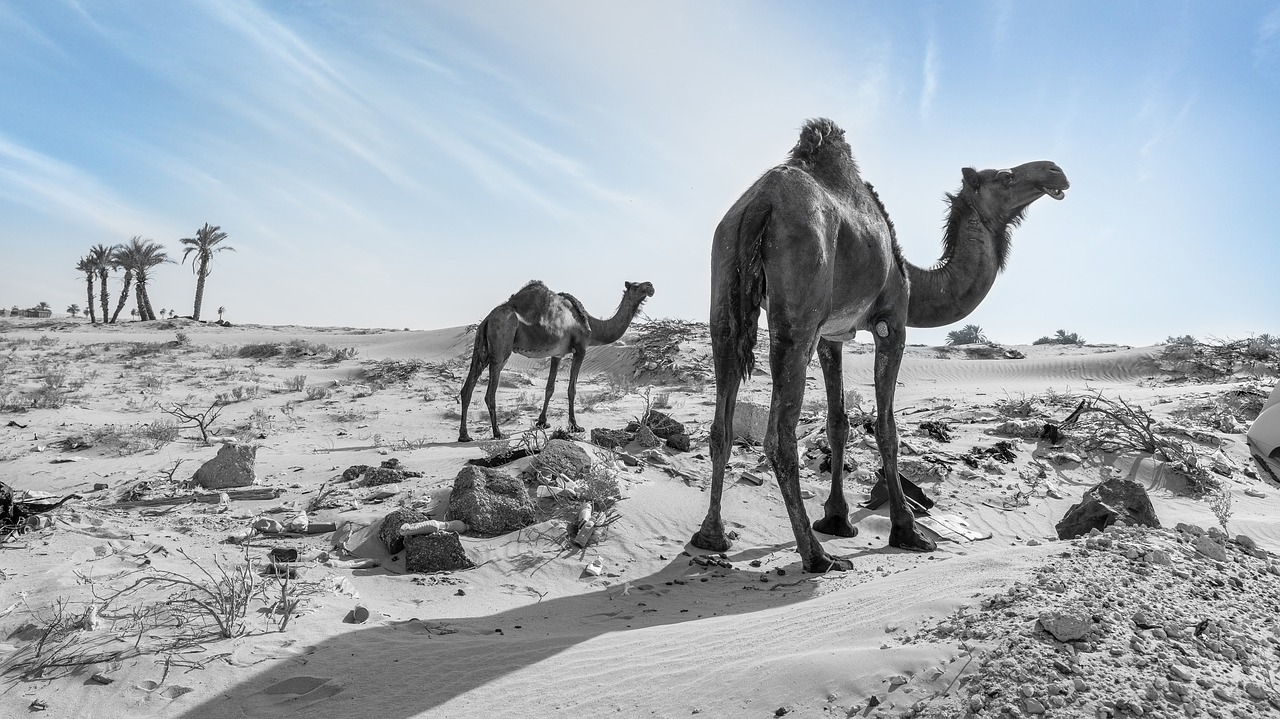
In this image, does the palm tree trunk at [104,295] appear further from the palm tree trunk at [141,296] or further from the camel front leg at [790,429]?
the camel front leg at [790,429]

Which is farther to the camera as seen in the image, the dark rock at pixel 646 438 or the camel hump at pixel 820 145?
the dark rock at pixel 646 438

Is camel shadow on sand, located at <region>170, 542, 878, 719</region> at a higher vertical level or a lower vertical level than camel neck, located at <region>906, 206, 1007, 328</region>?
lower

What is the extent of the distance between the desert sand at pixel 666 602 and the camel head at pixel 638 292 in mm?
4193

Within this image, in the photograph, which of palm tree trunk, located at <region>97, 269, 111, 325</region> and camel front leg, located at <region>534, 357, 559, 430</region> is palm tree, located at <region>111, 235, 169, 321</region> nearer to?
palm tree trunk, located at <region>97, 269, 111, 325</region>

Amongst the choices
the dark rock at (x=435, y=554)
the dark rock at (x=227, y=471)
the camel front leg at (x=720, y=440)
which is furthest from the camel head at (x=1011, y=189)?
the dark rock at (x=227, y=471)

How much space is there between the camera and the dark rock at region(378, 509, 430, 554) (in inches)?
205

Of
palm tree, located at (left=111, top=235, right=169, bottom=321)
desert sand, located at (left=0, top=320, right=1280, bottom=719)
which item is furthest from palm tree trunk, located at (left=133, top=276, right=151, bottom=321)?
desert sand, located at (left=0, top=320, right=1280, bottom=719)

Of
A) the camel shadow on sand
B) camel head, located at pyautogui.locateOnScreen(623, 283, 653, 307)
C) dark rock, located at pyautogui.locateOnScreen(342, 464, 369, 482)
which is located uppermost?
camel head, located at pyautogui.locateOnScreen(623, 283, 653, 307)

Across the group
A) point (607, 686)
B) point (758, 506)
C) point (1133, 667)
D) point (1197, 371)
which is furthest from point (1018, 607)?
point (1197, 371)

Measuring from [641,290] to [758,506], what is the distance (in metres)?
7.08

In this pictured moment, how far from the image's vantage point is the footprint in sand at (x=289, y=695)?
285 centimetres

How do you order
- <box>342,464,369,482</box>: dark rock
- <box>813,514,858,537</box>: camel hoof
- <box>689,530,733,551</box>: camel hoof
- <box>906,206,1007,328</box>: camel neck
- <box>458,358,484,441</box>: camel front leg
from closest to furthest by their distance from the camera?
<box>689,530,733,551</box>: camel hoof → <box>813,514,858,537</box>: camel hoof → <box>906,206,1007,328</box>: camel neck → <box>342,464,369,482</box>: dark rock → <box>458,358,484,441</box>: camel front leg

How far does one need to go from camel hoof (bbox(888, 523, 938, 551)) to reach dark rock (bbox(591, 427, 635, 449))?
303cm

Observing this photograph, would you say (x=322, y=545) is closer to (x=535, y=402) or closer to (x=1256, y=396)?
(x=535, y=402)
